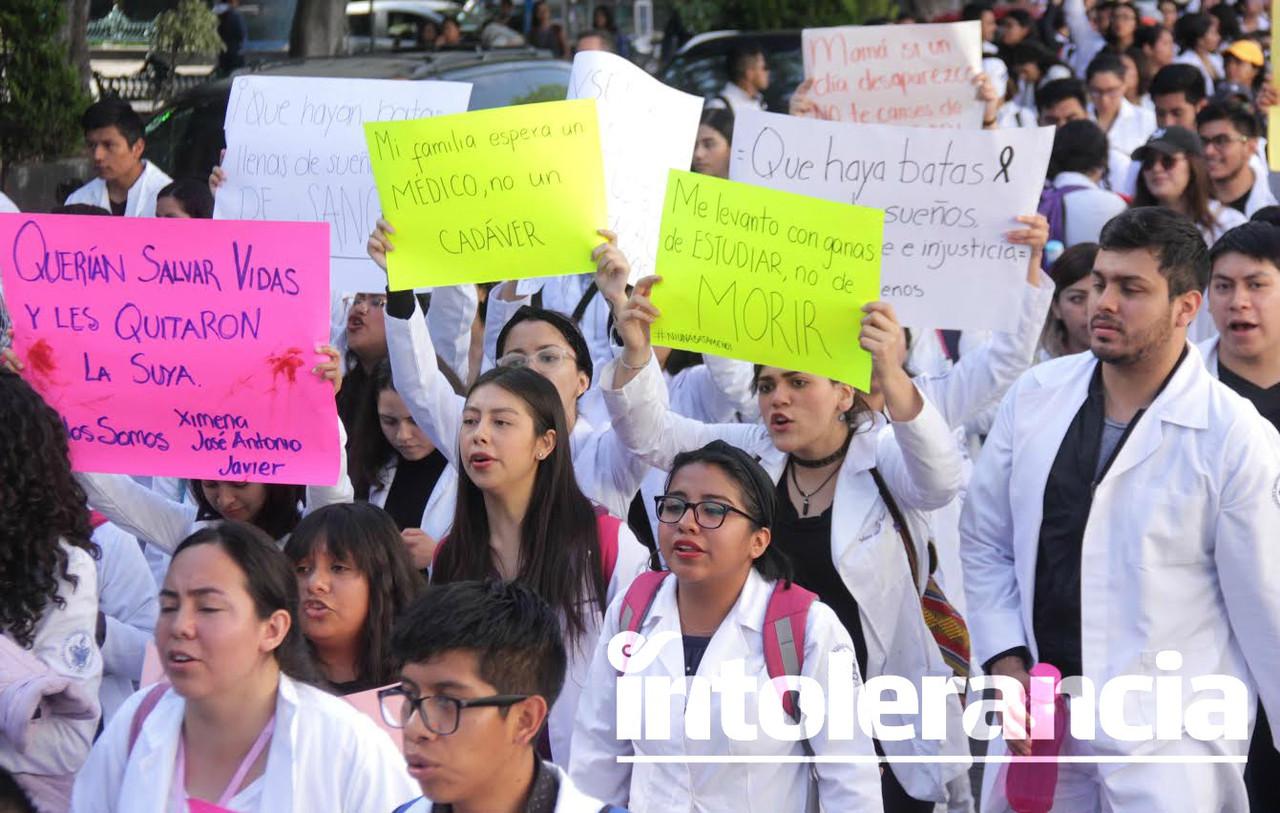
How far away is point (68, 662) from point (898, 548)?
83.1 inches

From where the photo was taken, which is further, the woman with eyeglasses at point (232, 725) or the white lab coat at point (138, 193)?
the white lab coat at point (138, 193)

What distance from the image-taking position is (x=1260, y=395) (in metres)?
5.41

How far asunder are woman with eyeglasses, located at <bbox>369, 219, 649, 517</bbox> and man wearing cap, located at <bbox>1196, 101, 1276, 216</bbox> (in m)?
4.47

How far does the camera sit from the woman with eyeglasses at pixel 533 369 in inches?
219

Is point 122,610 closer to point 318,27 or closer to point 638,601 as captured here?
point 638,601

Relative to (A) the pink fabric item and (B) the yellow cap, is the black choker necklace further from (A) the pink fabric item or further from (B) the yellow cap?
(B) the yellow cap

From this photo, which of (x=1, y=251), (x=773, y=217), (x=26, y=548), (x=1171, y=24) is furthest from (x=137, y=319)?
(x=1171, y=24)

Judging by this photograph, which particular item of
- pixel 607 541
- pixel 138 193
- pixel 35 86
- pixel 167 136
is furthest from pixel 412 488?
pixel 35 86

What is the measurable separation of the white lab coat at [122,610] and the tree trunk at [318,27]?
1123 cm

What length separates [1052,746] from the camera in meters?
4.70

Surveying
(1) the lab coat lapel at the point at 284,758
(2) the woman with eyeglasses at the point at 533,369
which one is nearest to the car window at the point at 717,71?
(2) the woman with eyeglasses at the point at 533,369

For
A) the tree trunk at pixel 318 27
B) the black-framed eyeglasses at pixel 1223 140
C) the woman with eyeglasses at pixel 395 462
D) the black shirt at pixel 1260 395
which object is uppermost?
the tree trunk at pixel 318 27

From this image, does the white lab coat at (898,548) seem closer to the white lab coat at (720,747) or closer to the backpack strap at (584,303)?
the white lab coat at (720,747)

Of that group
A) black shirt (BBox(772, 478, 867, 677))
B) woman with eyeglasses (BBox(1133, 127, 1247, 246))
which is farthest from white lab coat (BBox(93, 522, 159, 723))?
woman with eyeglasses (BBox(1133, 127, 1247, 246))
